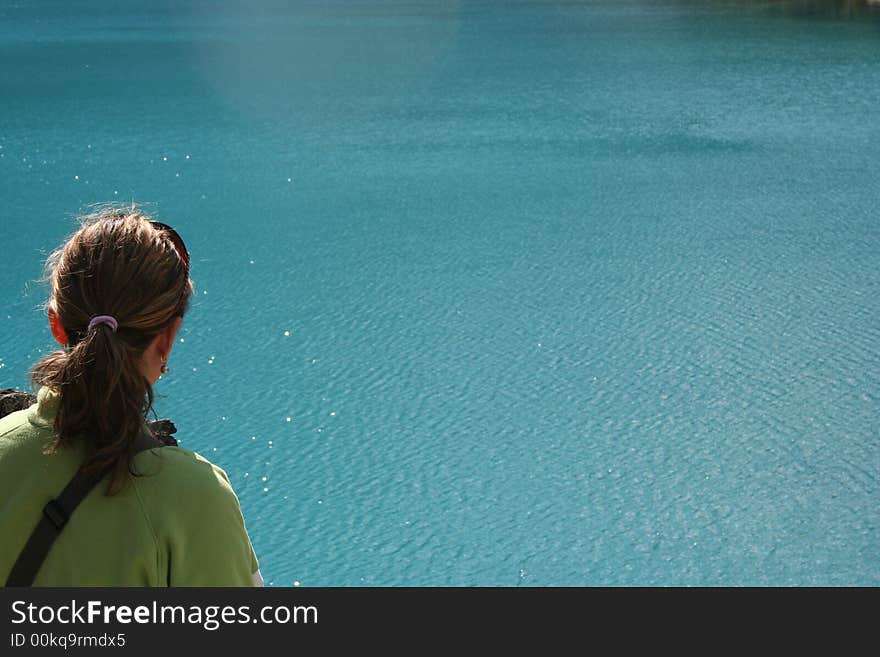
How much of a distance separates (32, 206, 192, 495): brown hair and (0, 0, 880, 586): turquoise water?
218cm

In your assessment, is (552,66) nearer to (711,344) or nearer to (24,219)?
(24,219)

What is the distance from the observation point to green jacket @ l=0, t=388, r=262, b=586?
0.74m

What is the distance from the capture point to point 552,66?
1148 centimetres

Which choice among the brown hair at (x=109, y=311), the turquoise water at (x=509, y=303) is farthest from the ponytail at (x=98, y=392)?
the turquoise water at (x=509, y=303)

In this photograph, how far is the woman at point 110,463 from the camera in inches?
29.2

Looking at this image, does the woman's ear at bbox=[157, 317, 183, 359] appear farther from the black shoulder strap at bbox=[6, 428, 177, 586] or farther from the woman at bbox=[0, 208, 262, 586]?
the black shoulder strap at bbox=[6, 428, 177, 586]

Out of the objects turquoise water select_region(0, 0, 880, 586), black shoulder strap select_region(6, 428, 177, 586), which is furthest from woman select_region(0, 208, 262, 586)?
turquoise water select_region(0, 0, 880, 586)

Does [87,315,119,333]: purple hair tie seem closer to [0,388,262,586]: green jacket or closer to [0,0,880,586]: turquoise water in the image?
[0,388,262,586]: green jacket

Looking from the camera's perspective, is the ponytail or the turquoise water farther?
the turquoise water

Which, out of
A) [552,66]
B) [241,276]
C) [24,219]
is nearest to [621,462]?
[241,276]

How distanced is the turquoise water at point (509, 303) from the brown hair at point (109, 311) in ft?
7.16

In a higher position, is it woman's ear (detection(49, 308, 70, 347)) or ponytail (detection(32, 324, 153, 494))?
woman's ear (detection(49, 308, 70, 347))

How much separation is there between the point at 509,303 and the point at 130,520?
4.19 m

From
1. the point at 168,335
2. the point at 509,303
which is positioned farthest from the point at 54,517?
the point at 509,303
